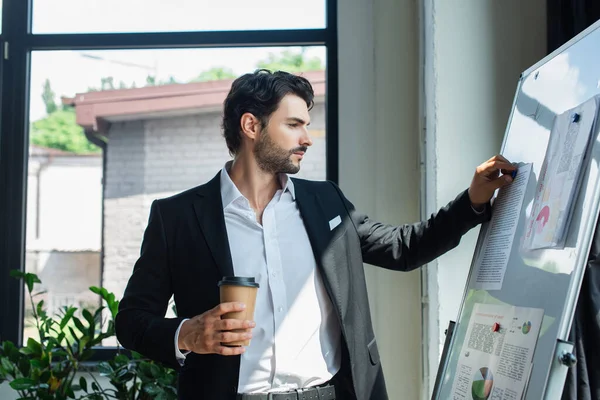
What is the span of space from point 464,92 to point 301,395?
1.28m

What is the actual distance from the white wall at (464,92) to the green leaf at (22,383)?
61.1 inches

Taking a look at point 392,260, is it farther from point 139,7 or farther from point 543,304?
point 139,7

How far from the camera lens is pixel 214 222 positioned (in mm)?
2068

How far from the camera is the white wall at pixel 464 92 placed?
2.52 metres

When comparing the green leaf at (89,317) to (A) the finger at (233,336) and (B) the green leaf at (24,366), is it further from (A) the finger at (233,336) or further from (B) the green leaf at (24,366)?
(A) the finger at (233,336)

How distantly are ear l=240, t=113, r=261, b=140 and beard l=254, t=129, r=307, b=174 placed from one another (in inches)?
2.2

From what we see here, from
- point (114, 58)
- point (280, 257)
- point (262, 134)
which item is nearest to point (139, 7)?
point (114, 58)

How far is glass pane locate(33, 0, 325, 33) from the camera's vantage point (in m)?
3.41

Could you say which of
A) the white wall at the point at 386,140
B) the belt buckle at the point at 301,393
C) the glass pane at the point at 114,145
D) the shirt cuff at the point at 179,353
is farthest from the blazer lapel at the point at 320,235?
the glass pane at the point at 114,145

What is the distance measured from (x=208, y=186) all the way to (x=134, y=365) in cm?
108

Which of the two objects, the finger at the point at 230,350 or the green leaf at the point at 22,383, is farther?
the green leaf at the point at 22,383

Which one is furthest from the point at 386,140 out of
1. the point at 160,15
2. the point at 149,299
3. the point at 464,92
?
the point at 149,299

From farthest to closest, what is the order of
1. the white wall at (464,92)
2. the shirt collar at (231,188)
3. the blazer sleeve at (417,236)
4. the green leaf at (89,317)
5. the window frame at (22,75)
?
the window frame at (22,75)
the green leaf at (89,317)
the white wall at (464,92)
the shirt collar at (231,188)
the blazer sleeve at (417,236)

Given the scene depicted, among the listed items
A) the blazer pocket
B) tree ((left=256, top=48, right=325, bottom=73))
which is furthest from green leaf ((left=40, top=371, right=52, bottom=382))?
tree ((left=256, top=48, right=325, bottom=73))
